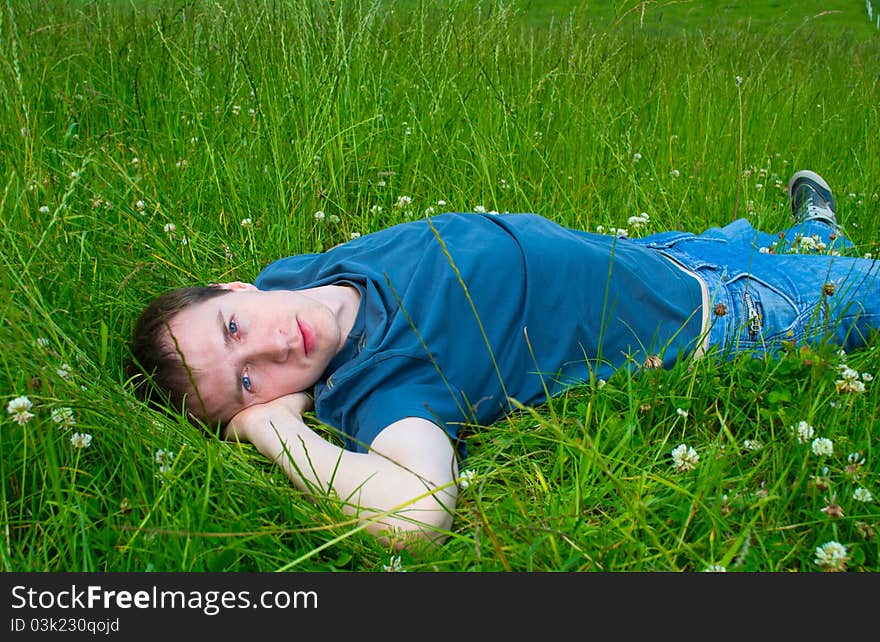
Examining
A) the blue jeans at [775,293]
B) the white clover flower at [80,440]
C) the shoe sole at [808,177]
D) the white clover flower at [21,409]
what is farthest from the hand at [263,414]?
the shoe sole at [808,177]

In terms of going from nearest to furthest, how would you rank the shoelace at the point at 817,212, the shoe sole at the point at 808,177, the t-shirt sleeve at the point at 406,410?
1. the t-shirt sleeve at the point at 406,410
2. the shoelace at the point at 817,212
3. the shoe sole at the point at 808,177

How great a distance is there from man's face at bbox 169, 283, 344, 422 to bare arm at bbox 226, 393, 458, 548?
0.18 meters

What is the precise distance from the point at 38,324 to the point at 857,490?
197 centimetres

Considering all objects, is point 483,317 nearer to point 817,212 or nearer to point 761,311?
point 761,311

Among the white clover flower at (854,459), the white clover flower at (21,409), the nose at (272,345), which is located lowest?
the nose at (272,345)

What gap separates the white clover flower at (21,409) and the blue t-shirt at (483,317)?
2.62ft

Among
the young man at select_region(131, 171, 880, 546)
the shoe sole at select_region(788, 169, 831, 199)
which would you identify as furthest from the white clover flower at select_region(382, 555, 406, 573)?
the shoe sole at select_region(788, 169, 831, 199)

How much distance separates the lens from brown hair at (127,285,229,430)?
223 cm

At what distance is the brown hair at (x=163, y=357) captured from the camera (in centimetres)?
223

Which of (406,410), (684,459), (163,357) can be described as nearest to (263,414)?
(163,357)

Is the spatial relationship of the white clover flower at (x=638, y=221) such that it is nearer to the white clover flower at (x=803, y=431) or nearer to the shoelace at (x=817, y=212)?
the shoelace at (x=817, y=212)

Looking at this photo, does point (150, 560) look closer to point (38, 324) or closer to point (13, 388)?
point (13, 388)

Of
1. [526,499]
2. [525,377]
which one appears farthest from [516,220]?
[526,499]

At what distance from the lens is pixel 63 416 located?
1774 millimetres
